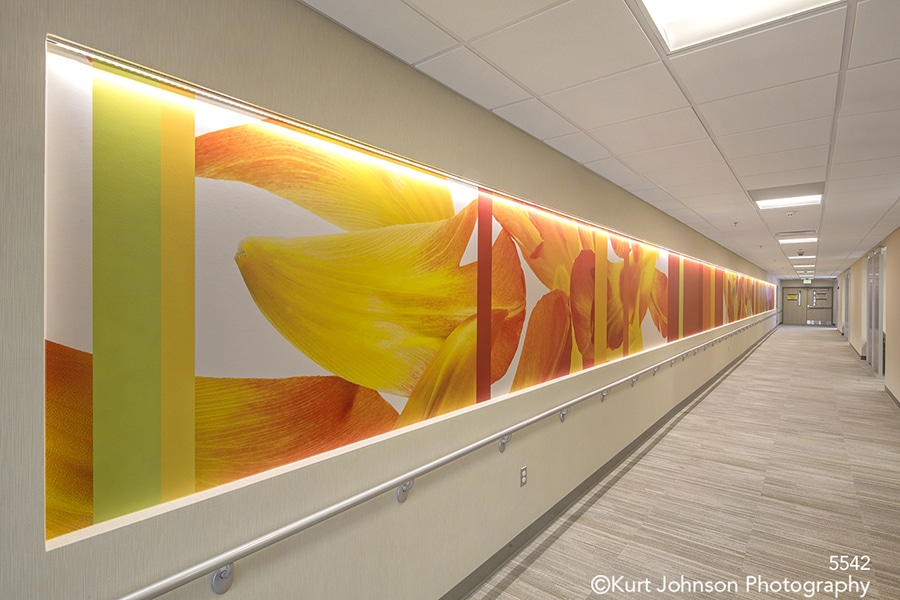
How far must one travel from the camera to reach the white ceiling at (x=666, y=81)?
1.87m

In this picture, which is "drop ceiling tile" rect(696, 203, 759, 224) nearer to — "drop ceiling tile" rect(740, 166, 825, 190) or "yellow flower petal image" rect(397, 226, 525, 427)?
"drop ceiling tile" rect(740, 166, 825, 190)

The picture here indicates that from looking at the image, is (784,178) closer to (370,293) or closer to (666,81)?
(666,81)

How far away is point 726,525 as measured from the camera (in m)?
3.54

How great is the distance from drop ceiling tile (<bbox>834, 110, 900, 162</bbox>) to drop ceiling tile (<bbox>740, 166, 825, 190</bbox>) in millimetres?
369

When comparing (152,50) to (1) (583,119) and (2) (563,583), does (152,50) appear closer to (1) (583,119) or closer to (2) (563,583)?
(1) (583,119)

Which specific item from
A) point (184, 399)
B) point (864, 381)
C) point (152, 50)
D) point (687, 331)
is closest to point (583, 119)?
point (152, 50)

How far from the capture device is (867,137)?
10.3 feet

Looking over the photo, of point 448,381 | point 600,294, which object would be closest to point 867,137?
point 600,294

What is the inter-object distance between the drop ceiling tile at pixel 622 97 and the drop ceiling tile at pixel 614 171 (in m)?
0.93

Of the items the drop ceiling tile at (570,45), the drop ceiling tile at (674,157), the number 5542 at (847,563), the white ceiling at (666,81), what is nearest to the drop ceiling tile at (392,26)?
the white ceiling at (666,81)

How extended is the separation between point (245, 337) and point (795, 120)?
344 centimetres

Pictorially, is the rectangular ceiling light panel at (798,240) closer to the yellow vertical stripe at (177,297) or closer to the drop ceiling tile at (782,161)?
the drop ceiling tile at (782,161)

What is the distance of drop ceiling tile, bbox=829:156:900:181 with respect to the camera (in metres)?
3.68

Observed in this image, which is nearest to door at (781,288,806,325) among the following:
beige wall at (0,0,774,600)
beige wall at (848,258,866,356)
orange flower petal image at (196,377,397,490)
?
beige wall at (848,258,866,356)
